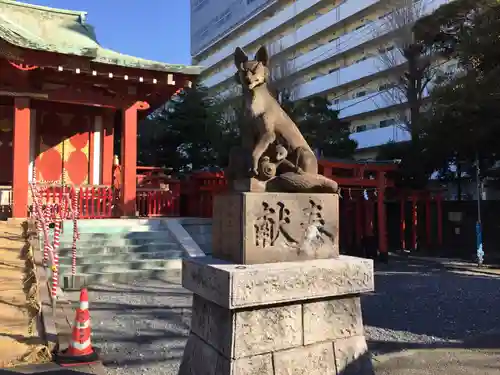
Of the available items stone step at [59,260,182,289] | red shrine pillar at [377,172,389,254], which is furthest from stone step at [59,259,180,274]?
red shrine pillar at [377,172,389,254]

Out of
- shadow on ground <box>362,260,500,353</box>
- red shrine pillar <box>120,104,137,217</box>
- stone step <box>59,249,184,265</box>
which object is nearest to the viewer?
shadow on ground <box>362,260,500,353</box>

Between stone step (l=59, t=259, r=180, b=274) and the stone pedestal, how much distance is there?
580 cm

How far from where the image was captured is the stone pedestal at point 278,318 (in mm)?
2670

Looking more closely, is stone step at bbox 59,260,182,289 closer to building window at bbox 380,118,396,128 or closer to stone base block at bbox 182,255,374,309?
stone base block at bbox 182,255,374,309

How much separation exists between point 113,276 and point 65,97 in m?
5.66

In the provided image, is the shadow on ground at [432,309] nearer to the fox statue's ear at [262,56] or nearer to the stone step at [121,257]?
the fox statue's ear at [262,56]

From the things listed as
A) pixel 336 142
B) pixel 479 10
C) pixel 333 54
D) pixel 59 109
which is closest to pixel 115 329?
pixel 59 109

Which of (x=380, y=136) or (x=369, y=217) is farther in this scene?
(x=380, y=136)

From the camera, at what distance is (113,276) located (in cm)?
839

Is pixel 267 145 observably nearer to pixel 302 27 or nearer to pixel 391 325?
pixel 391 325

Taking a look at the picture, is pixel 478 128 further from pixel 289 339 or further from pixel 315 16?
pixel 315 16

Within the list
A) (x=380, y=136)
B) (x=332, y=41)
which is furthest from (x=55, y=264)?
(x=332, y=41)

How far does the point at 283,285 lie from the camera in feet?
9.08

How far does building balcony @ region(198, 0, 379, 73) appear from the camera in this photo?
110ft
